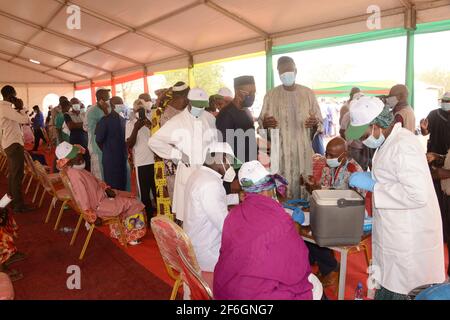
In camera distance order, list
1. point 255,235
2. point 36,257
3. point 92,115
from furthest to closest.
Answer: point 92,115, point 36,257, point 255,235

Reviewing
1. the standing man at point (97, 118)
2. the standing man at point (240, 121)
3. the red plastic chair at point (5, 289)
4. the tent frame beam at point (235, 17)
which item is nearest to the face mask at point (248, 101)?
the standing man at point (240, 121)

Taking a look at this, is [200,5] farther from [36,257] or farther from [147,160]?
[36,257]

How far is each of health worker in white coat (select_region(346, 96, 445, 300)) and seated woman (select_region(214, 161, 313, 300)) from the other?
0.57m

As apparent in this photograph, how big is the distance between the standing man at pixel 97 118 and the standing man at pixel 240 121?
194cm

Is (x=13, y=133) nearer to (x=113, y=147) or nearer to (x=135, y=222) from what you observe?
(x=113, y=147)

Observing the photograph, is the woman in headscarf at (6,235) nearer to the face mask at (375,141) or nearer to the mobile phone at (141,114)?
the mobile phone at (141,114)

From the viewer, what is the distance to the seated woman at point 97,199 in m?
3.57

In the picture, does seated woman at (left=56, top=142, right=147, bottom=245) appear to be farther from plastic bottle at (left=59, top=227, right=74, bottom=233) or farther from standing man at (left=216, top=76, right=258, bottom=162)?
standing man at (left=216, top=76, right=258, bottom=162)

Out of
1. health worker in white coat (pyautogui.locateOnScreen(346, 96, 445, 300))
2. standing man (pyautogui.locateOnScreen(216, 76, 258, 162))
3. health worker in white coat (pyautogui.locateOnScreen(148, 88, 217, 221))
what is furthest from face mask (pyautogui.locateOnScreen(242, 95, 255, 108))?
health worker in white coat (pyautogui.locateOnScreen(346, 96, 445, 300))

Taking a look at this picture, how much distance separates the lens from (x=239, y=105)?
11.7ft

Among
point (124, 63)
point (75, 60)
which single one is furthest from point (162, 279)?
point (75, 60)

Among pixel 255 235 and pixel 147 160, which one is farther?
pixel 147 160

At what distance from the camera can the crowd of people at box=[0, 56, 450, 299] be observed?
5.09 ft
